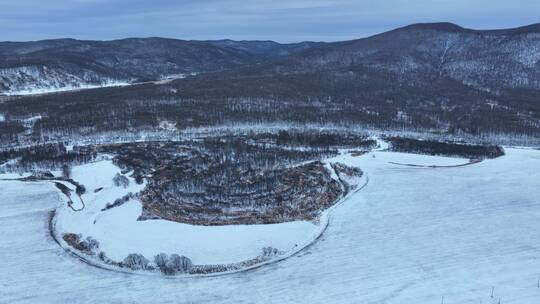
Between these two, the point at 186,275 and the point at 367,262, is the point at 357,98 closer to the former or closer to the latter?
the point at 367,262

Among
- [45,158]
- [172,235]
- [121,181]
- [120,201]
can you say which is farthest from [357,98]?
[172,235]

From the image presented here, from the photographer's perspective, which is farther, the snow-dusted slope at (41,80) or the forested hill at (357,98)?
the snow-dusted slope at (41,80)

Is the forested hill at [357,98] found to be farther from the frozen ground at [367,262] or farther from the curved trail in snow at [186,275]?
the curved trail in snow at [186,275]

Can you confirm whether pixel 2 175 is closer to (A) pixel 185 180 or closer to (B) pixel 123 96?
(A) pixel 185 180

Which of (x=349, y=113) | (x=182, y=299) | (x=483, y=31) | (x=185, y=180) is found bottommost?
(x=182, y=299)

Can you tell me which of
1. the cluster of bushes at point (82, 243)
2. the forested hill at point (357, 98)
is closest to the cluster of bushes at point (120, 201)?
the cluster of bushes at point (82, 243)

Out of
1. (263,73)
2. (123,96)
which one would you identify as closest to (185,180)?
(123,96)

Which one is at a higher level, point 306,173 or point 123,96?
point 123,96

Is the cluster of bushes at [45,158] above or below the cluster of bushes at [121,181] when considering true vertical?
above
